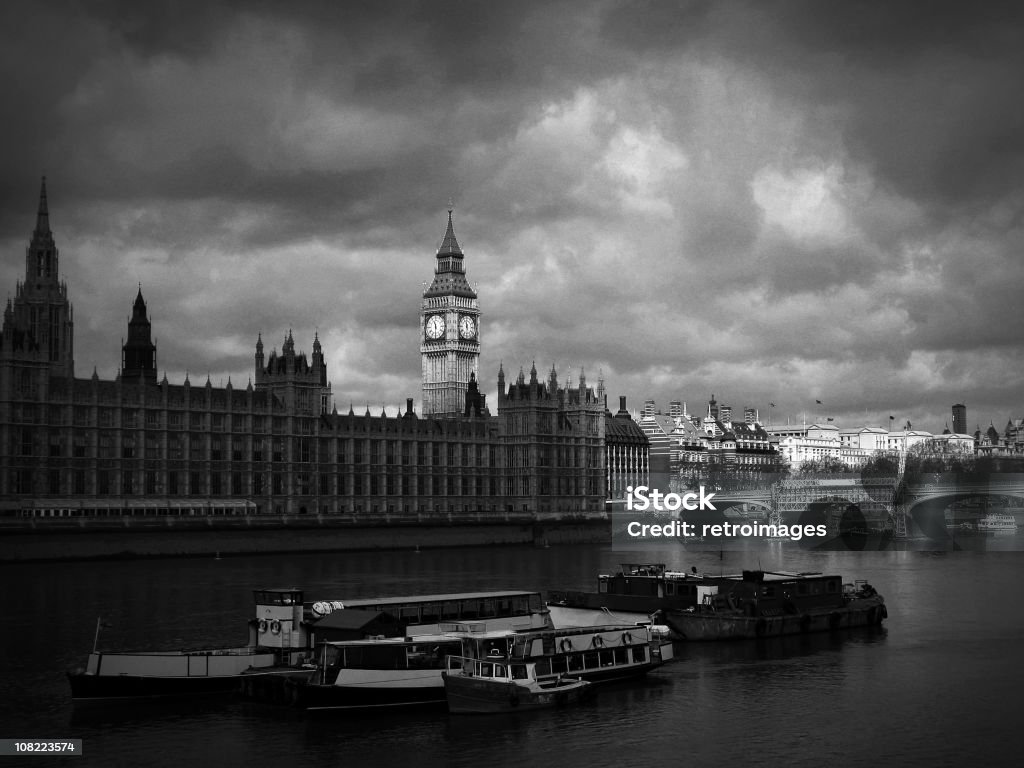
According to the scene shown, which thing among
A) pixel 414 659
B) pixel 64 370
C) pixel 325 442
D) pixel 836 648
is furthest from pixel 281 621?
pixel 64 370

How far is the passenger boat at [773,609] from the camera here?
62.0 meters

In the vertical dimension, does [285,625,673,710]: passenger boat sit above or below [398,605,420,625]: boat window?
below

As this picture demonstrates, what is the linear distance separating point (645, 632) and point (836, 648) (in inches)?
490

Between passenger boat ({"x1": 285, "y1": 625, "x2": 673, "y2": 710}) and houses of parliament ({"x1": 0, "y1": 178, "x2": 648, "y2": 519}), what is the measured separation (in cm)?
8098

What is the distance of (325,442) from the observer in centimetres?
14725

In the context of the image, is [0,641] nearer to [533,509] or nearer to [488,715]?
[488,715]

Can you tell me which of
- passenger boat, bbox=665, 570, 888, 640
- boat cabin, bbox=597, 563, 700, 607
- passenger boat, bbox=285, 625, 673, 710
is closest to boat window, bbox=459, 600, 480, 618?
passenger boat, bbox=285, 625, 673, 710

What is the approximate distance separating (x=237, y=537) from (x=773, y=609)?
2808 inches

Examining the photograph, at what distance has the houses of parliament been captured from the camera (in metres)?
122

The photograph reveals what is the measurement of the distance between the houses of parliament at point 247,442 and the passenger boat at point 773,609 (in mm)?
74692

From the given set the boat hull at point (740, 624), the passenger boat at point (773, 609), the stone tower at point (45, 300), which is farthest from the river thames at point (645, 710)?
the stone tower at point (45, 300)
